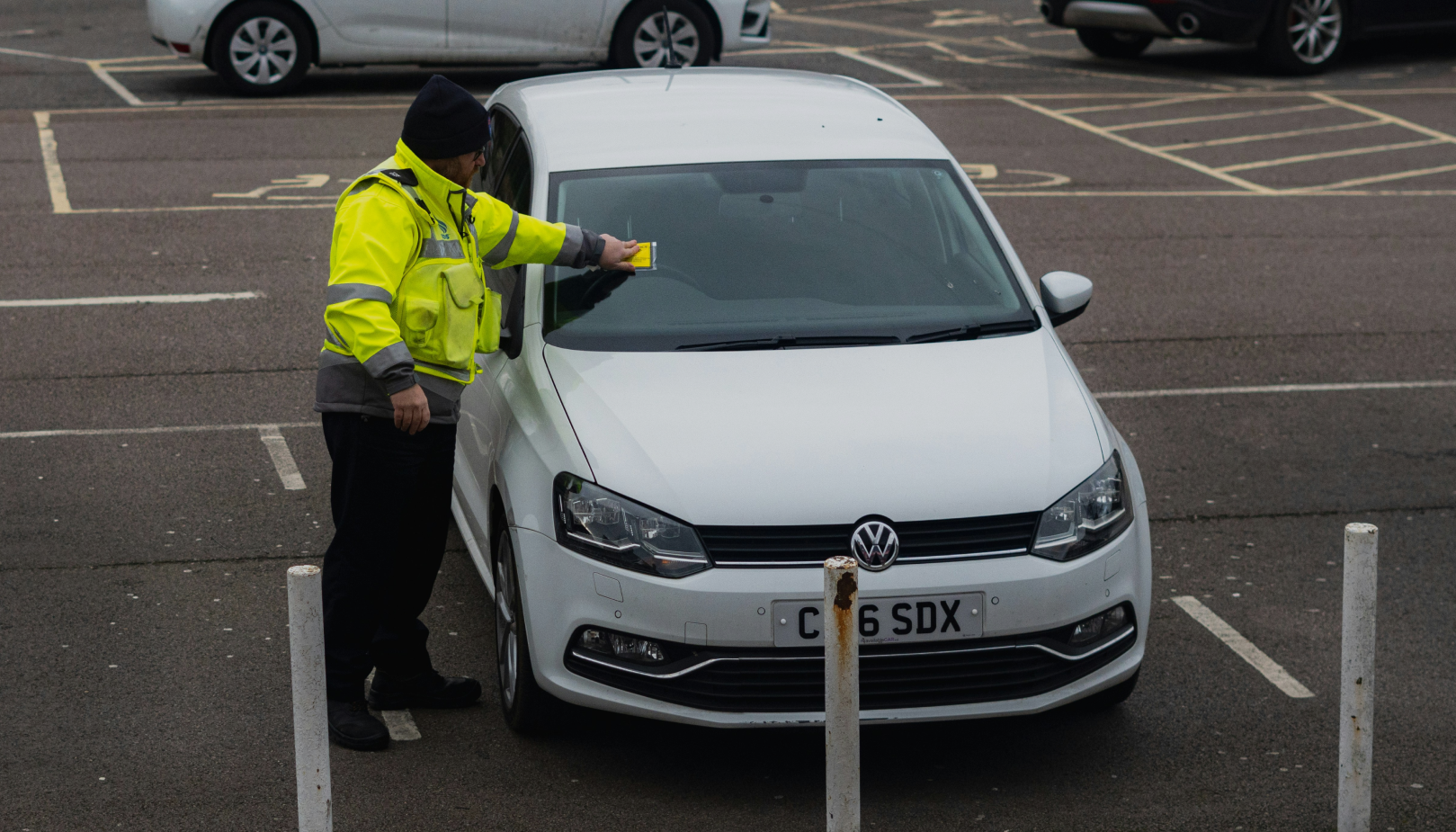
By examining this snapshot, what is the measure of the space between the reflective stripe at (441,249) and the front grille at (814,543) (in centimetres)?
110

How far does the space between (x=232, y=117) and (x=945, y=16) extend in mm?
12176

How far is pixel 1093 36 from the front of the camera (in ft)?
67.8

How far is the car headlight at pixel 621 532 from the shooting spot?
4371 millimetres

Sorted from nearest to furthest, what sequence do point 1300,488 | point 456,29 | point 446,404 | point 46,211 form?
point 446,404
point 1300,488
point 46,211
point 456,29

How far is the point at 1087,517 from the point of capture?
4582 millimetres

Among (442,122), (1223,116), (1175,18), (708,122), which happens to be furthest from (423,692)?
(1175,18)

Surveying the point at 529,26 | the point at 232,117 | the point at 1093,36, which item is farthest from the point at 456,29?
the point at 1093,36

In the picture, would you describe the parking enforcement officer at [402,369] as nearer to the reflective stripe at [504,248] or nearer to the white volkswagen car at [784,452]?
the reflective stripe at [504,248]

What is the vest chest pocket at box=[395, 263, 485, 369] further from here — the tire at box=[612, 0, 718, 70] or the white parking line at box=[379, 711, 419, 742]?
the tire at box=[612, 0, 718, 70]

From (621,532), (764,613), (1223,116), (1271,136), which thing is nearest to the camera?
(764,613)

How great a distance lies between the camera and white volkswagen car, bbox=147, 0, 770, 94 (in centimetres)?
1573

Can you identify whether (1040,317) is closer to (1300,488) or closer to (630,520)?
(630,520)

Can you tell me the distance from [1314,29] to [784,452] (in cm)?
1599

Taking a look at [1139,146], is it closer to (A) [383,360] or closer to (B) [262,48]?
(B) [262,48]
